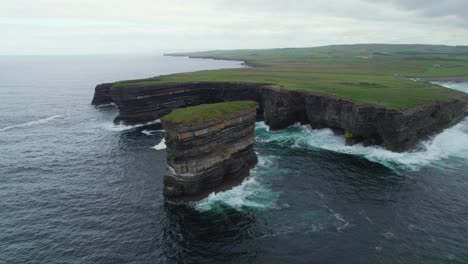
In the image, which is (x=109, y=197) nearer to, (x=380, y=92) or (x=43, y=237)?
(x=43, y=237)

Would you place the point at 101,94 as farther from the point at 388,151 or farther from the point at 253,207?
the point at 388,151

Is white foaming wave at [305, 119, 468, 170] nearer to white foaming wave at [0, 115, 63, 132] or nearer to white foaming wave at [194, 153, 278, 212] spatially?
white foaming wave at [194, 153, 278, 212]

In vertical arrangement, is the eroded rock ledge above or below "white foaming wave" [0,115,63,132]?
above

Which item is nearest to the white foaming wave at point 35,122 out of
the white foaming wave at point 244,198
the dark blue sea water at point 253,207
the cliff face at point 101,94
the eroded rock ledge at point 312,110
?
the dark blue sea water at point 253,207

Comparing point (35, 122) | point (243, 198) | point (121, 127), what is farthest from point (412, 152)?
point (35, 122)

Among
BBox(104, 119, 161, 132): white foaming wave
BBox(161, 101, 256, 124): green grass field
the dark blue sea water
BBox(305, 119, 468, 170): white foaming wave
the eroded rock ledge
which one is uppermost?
BBox(161, 101, 256, 124): green grass field

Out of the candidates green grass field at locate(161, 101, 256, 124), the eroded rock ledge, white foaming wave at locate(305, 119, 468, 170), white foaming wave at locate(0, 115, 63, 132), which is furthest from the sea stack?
white foaming wave at locate(0, 115, 63, 132)

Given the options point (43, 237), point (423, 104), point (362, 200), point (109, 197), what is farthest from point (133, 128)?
point (423, 104)
